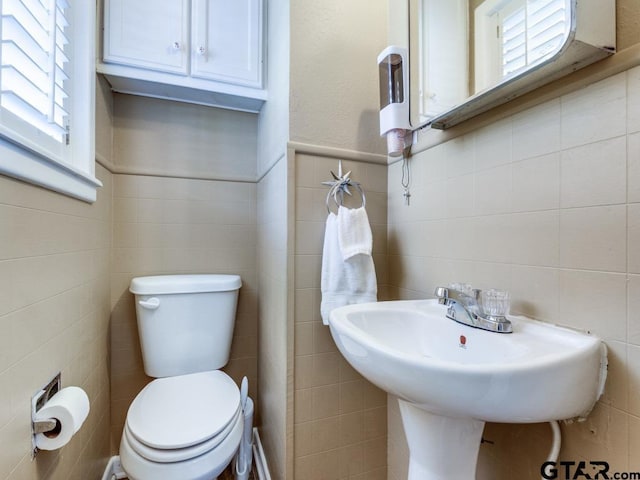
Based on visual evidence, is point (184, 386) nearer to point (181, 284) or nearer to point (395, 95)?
point (181, 284)

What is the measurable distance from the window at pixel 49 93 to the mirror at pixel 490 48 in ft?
3.47

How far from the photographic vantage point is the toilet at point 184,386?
89cm

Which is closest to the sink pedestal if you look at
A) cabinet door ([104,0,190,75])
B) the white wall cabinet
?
→ the white wall cabinet

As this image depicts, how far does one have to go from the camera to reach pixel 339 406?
1.10 m

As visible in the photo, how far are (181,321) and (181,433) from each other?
0.46 meters

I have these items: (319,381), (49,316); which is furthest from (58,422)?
(319,381)

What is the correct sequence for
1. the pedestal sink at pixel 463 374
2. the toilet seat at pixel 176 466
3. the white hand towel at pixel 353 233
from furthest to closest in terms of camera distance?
1. the white hand towel at pixel 353 233
2. the toilet seat at pixel 176 466
3. the pedestal sink at pixel 463 374

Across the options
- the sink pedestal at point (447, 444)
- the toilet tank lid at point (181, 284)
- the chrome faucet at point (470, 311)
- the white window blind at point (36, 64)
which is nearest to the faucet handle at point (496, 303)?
the chrome faucet at point (470, 311)

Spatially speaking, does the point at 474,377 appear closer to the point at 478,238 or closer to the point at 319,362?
the point at 478,238

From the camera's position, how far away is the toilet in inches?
35.0

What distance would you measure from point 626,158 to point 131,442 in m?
1.41

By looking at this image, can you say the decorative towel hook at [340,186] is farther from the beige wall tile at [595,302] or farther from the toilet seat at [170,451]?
the toilet seat at [170,451]

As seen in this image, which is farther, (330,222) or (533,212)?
(330,222)

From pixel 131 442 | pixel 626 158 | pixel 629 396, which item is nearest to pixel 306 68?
pixel 626 158
